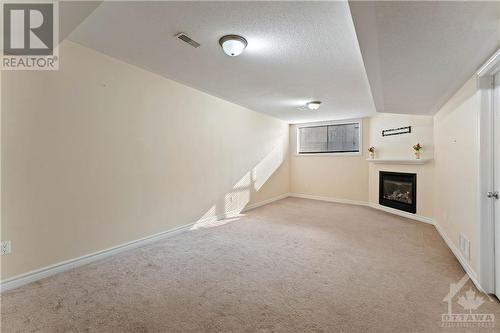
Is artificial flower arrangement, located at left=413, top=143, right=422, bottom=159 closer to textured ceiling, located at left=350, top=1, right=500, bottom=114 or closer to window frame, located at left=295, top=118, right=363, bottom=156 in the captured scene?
window frame, located at left=295, top=118, right=363, bottom=156

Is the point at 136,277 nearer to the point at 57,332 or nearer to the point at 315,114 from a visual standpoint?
the point at 57,332

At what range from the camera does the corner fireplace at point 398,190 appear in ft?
14.6

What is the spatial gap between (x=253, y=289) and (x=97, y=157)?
2.36 m

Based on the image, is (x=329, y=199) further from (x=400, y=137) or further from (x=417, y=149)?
(x=417, y=149)

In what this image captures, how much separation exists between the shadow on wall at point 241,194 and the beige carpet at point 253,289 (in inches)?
31.0

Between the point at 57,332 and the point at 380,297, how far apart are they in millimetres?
2561

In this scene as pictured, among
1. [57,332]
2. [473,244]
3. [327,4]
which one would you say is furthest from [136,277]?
[473,244]

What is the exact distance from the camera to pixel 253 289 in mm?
2018

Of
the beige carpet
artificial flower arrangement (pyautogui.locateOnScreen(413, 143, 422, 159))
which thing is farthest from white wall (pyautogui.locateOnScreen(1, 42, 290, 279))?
artificial flower arrangement (pyautogui.locateOnScreen(413, 143, 422, 159))

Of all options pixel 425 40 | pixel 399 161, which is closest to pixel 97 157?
pixel 425 40

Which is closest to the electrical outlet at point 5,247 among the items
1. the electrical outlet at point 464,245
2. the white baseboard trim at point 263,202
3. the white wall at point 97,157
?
the white wall at point 97,157

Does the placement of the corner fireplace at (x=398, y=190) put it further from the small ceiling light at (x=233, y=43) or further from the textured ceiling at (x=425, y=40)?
the small ceiling light at (x=233, y=43)

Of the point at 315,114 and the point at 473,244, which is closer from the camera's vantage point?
the point at 473,244

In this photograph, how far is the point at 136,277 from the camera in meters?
2.22
